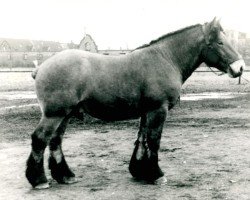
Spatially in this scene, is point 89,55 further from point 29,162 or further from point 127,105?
point 29,162

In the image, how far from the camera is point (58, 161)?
6.33 metres

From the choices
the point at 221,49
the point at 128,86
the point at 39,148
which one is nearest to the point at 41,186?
the point at 39,148

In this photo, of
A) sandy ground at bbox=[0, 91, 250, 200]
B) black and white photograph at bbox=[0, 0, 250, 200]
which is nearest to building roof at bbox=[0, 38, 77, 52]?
sandy ground at bbox=[0, 91, 250, 200]

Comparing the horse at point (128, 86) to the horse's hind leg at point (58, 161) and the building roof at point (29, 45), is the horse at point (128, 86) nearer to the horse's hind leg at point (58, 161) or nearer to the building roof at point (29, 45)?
the horse's hind leg at point (58, 161)

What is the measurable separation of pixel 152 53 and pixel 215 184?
90.0 inches

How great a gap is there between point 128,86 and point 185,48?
4.09 ft

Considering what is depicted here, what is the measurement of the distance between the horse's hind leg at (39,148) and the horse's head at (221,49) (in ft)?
8.74

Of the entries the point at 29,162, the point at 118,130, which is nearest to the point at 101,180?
the point at 29,162

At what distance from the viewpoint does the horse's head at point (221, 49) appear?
6.24 metres

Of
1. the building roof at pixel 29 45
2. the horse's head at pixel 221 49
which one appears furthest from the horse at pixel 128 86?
the building roof at pixel 29 45

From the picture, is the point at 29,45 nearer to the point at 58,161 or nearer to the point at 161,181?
the point at 58,161

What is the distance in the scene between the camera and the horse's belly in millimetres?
5941

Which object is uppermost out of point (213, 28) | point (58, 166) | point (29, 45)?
point (213, 28)

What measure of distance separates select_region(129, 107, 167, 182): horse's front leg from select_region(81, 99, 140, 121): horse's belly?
26 centimetres
